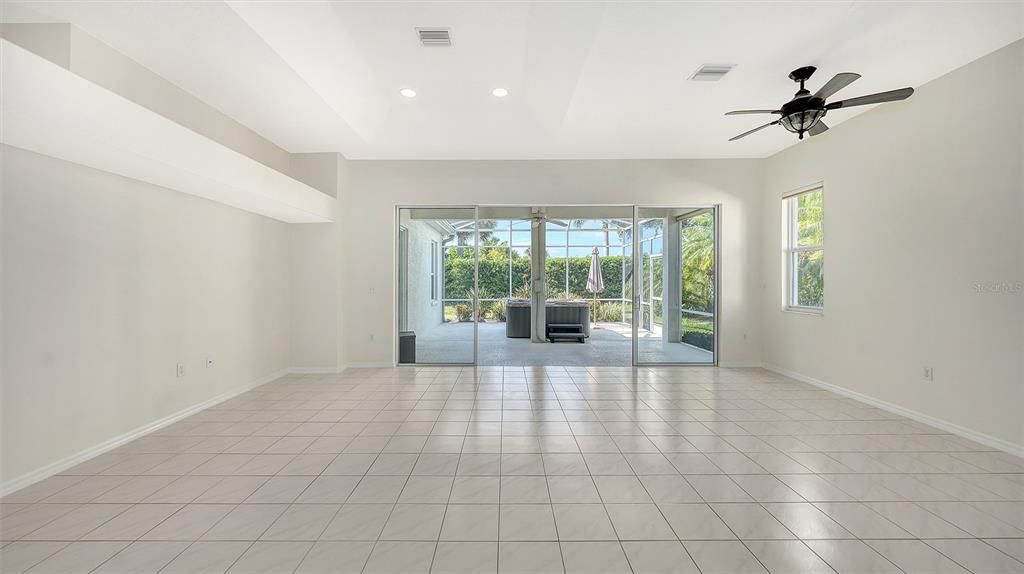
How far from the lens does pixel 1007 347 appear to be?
2.98 meters

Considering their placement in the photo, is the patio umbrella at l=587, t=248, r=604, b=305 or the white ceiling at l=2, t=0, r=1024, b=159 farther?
the patio umbrella at l=587, t=248, r=604, b=305

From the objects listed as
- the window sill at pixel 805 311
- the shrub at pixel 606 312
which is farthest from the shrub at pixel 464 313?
the shrub at pixel 606 312

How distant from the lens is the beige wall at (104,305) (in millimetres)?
2385

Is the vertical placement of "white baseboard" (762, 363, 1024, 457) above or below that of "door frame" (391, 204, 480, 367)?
below

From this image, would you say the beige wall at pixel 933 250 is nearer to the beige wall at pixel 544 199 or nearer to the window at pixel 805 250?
Result: the window at pixel 805 250

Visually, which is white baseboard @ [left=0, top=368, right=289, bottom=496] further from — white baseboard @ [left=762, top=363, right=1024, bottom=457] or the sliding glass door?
white baseboard @ [left=762, top=363, right=1024, bottom=457]

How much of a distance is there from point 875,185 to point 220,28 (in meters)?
5.67

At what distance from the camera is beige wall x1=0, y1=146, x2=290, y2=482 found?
2385 millimetres

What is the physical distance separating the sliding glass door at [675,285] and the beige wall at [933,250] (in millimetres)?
1379

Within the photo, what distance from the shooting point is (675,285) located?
6285 millimetres

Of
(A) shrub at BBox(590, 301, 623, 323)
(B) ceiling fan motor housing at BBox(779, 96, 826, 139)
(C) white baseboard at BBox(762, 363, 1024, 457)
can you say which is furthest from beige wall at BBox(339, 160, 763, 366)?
(A) shrub at BBox(590, 301, 623, 323)

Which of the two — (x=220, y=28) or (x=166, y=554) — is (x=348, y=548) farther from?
(x=220, y=28)

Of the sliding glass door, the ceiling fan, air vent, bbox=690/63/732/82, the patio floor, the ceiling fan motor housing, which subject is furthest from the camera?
the patio floor

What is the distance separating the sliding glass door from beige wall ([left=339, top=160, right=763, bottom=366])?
0.20m
